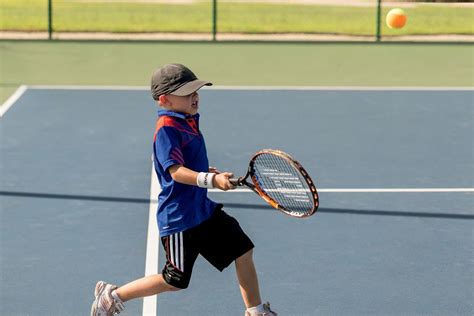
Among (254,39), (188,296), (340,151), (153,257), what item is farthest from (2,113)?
(254,39)

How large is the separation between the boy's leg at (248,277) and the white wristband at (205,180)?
63 cm

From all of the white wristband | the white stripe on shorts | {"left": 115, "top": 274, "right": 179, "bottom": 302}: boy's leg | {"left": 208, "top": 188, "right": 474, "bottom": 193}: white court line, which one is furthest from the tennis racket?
{"left": 208, "top": 188, "right": 474, "bottom": 193}: white court line

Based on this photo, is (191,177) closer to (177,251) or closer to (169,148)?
(169,148)

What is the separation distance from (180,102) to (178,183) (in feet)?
1.48

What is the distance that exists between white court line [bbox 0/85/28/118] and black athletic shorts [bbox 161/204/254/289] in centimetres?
697

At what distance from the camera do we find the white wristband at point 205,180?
551 cm

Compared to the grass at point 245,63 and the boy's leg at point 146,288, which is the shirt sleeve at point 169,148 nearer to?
the boy's leg at point 146,288

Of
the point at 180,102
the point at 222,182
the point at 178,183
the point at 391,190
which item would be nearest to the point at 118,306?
the point at 178,183

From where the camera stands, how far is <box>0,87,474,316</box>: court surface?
6879 mm

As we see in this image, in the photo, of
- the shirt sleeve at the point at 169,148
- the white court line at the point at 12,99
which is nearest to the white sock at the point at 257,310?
the shirt sleeve at the point at 169,148

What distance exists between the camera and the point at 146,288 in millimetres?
6027

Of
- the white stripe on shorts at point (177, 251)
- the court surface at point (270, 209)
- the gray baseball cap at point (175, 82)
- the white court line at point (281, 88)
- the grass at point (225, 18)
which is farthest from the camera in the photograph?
the grass at point (225, 18)

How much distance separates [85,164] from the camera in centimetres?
1026

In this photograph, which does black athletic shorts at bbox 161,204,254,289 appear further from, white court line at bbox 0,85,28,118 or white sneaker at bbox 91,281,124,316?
white court line at bbox 0,85,28,118
